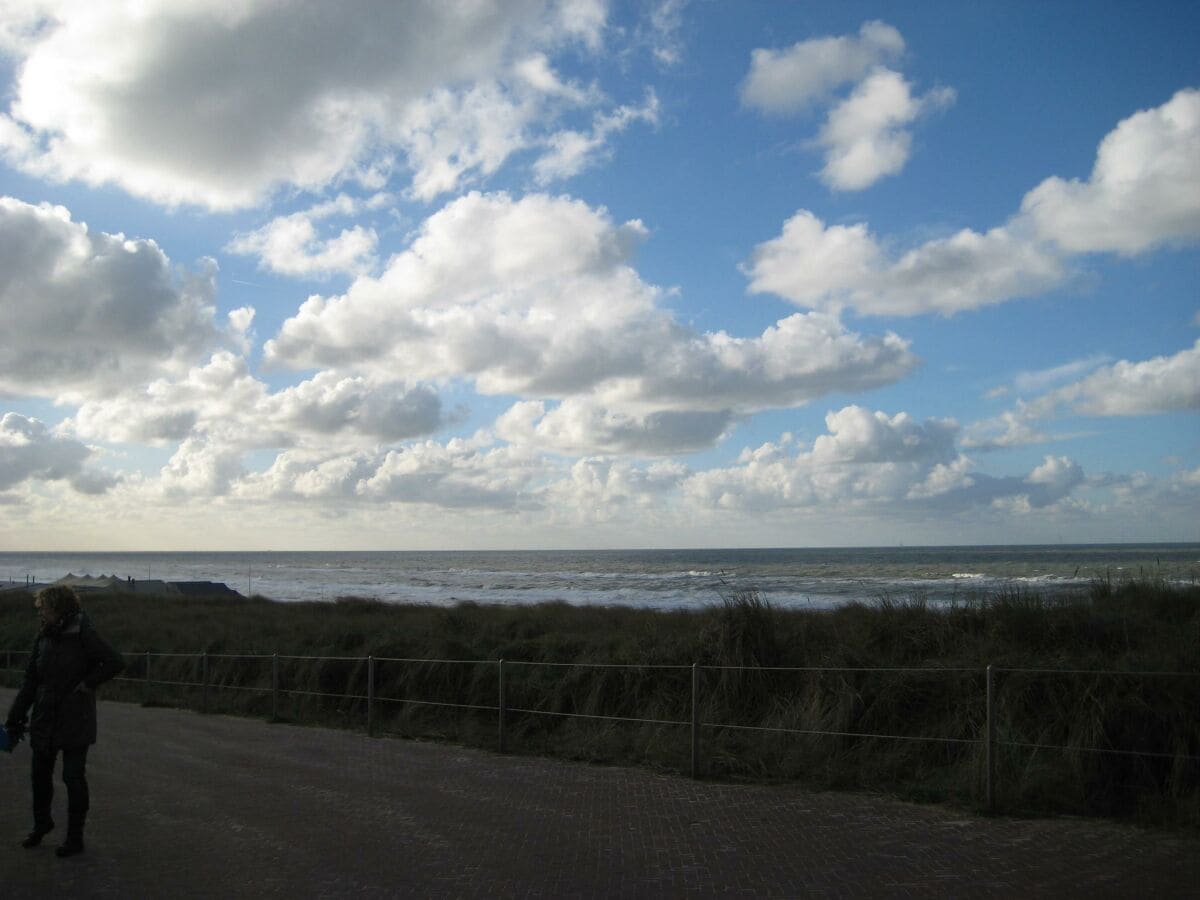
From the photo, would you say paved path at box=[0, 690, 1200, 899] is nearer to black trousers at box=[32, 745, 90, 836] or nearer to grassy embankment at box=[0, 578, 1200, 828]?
black trousers at box=[32, 745, 90, 836]

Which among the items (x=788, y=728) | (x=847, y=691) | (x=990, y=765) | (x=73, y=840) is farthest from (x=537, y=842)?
(x=847, y=691)

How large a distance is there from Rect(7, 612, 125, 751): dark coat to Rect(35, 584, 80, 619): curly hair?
5 cm

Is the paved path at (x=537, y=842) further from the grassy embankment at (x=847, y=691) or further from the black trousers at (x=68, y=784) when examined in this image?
the grassy embankment at (x=847, y=691)

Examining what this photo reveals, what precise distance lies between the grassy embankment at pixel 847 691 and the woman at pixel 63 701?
188 inches

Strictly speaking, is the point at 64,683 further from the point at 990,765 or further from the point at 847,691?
the point at 847,691

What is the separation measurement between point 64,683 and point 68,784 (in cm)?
64

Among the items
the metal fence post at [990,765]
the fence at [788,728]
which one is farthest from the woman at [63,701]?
the metal fence post at [990,765]

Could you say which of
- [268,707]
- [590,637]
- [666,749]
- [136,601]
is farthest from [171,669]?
[136,601]

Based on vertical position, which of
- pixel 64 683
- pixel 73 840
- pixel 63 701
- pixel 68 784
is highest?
pixel 64 683

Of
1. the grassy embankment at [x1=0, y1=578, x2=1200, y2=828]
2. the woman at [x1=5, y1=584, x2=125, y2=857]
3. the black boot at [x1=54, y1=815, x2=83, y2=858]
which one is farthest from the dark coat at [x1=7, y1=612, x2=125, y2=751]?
the grassy embankment at [x1=0, y1=578, x2=1200, y2=828]

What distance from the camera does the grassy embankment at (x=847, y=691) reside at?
26.2 ft

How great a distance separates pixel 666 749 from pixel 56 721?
17.7ft

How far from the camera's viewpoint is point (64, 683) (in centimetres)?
610

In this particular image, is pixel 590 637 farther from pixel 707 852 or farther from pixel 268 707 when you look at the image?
pixel 707 852
